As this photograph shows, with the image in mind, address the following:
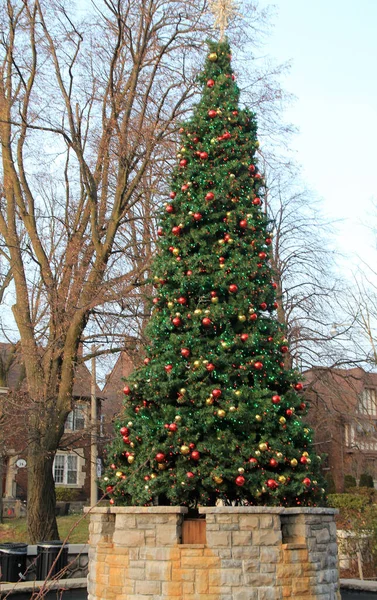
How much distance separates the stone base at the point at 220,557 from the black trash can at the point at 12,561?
433 centimetres

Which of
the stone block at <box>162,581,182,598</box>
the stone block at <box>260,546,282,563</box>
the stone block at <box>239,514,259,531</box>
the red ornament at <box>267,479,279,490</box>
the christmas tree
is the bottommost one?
the stone block at <box>162,581,182,598</box>

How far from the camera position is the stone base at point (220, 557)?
7359 millimetres

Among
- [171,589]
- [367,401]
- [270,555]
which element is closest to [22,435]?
[171,589]

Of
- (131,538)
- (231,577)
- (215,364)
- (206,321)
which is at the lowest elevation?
(231,577)

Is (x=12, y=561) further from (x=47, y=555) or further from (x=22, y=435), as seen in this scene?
(x=22, y=435)

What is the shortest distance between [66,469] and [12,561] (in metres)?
23.0

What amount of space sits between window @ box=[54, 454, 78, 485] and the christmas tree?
26.7m

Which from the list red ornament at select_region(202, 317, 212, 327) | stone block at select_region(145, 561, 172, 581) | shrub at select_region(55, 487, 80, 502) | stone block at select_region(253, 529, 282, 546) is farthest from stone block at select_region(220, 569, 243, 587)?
shrub at select_region(55, 487, 80, 502)

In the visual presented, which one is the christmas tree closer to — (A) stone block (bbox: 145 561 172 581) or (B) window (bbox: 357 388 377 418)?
(A) stone block (bbox: 145 561 172 581)

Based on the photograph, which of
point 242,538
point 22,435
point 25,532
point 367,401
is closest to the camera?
point 242,538

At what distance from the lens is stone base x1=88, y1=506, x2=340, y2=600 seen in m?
7.36

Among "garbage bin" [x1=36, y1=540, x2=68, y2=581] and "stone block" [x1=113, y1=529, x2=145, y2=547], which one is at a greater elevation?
"stone block" [x1=113, y1=529, x2=145, y2=547]

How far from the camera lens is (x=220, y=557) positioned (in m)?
7.37

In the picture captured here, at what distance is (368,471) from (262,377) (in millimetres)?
27681
